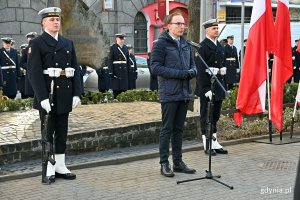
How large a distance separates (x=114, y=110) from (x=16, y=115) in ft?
5.61

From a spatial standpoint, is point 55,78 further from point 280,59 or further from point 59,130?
point 280,59

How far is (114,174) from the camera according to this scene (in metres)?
7.45

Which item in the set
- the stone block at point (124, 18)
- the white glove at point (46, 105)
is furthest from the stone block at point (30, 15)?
the white glove at point (46, 105)

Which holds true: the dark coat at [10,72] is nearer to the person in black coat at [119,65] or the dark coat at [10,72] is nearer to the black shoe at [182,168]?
the person in black coat at [119,65]

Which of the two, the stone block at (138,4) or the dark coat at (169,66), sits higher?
the stone block at (138,4)

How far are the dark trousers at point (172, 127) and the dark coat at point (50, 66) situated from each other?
1144 mm

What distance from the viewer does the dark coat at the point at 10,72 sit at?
14781 millimetres

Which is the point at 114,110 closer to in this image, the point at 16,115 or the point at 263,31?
the point at 16,115

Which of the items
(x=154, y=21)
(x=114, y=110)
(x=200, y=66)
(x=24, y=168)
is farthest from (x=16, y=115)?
(x=154, y=21)

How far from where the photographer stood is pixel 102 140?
338 inches

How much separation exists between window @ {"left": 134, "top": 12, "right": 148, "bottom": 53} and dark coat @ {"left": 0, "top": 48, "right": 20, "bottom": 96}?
15092 millimetres

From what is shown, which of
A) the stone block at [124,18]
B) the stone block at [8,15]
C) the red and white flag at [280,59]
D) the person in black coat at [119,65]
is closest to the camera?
the red and white flag at [280,59]

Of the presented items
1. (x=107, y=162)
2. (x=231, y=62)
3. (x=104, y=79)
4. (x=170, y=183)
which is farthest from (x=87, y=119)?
(x=231, y=62)

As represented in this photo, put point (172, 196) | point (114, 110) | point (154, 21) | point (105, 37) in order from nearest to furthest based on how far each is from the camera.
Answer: point (172, 196) < point (114, 110) < point (105, 37) < point (154, 21)
